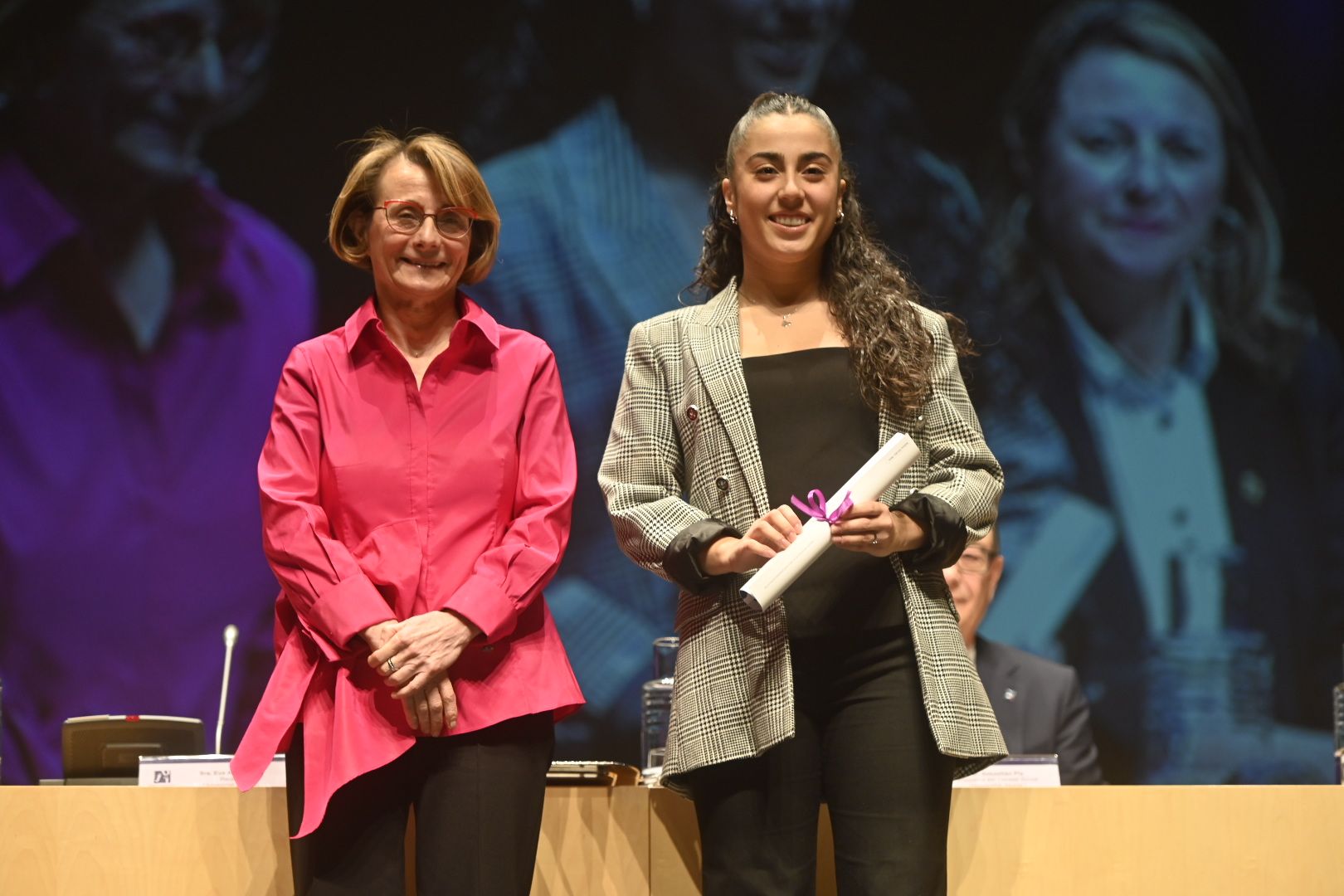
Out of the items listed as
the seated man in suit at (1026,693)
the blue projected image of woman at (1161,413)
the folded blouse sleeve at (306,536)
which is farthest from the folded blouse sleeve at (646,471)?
the blue projected image of woman at (1161,413)

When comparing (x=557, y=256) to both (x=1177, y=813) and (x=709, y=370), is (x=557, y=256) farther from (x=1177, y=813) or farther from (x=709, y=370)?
(x=1177, y=813)

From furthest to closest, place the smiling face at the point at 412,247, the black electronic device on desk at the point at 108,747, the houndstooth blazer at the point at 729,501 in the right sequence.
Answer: the black electronic device on desk at the point at 108,747 → the smiling face at the point at 412,247 → the houndstooth blazer at the point at 729,501

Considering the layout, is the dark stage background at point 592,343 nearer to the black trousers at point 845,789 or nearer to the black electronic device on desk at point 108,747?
the black electronic device on desk at point 108,747

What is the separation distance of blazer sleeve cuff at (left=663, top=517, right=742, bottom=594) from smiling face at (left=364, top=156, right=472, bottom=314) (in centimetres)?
62

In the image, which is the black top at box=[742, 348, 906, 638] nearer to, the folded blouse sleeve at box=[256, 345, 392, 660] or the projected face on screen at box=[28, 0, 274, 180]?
the folded blouse sleeve at box=[256, 345, 392, 660]

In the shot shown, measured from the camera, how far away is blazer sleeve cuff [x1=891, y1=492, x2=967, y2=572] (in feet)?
6.79

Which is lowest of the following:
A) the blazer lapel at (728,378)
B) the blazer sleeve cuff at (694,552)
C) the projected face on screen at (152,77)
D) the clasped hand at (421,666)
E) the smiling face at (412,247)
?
the clasped hand at (421,666)

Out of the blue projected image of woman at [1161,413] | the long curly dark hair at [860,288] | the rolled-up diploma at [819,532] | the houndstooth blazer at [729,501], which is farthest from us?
the blue projected image of woman at [1161,413]

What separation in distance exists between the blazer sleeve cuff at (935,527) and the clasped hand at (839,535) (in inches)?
0.7

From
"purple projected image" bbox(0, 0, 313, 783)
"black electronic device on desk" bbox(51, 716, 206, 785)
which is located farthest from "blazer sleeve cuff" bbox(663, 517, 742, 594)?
"purple projected image" bbox(0, 0, 313, 783)

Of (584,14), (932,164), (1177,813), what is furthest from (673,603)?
(1177,813)

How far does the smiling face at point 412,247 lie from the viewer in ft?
7.66

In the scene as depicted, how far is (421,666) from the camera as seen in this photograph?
2.06 meters

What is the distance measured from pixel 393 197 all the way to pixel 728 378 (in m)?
0.65
